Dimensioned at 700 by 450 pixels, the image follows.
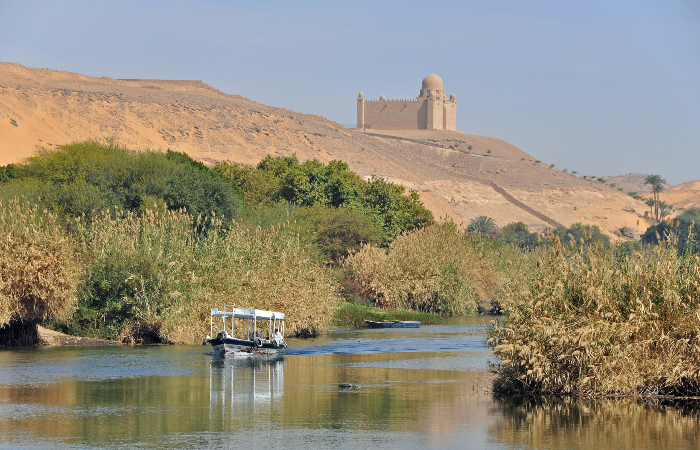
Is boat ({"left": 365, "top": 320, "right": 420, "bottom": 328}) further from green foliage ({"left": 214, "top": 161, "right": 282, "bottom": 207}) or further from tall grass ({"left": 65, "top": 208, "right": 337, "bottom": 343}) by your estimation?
green foliage ({"left": 214, "top": 161, "right": 282, "bottom": 207})

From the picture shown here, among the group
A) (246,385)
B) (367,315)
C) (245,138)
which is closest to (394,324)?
(367,315)

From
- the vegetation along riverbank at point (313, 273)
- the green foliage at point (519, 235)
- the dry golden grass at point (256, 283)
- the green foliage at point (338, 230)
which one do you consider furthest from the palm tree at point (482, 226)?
the dry golden grass at point (256, 283)

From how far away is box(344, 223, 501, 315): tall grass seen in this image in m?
57.1

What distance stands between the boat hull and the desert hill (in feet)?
301


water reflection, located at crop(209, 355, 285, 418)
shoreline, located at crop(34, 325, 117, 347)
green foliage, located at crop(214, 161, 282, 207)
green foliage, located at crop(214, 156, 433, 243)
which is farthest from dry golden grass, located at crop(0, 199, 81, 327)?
green foliage, located at crop(214, 161, 282, 207)

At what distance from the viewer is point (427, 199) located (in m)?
146

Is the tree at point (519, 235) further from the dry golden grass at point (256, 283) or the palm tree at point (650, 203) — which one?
the dry golden grass at point (256, 283)

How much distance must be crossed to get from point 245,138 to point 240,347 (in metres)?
120

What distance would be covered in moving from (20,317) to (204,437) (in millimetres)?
19766

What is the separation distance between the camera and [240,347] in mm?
33688

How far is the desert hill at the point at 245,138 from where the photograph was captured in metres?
133

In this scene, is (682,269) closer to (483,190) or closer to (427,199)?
(427,199)

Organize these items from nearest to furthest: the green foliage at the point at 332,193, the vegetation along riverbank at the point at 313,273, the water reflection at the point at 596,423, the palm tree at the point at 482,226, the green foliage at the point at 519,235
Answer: the water reflection at the point at 596,423, the vegetation along riverbank at the point at 313,273, the green foliage at the point at 332,193, the green foliage at the point at 519,235, the palm tree at the point at 482,226

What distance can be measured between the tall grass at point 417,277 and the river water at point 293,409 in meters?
24.5
